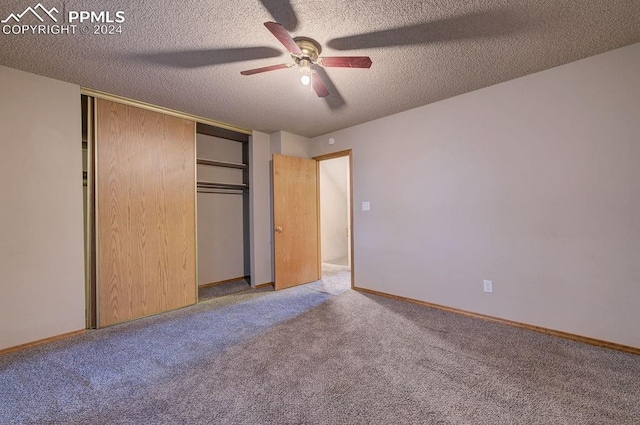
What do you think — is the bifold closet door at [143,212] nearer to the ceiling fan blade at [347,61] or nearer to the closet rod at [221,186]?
the closet rod at [221,186]

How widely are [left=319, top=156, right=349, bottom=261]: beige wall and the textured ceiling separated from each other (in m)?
3.34

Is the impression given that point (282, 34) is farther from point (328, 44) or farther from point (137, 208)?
point (137, 208)

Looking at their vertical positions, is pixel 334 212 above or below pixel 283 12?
Result: below

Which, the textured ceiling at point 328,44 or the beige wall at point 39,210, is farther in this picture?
the beige wall at point 39,210

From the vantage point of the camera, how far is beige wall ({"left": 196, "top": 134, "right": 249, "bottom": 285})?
13.4ft

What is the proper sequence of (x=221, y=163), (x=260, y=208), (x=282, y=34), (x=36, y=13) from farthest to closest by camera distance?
(x=260, y=208) → (x=221, y=163) → (x=36, y=13) → (x=282, y=34)

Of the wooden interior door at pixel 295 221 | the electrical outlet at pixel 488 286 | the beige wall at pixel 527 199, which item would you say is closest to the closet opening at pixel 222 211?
the wooden interior door at pixel 295 221

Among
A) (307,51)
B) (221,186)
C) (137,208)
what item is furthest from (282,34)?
(221,186)

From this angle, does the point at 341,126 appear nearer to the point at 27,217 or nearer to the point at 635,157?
the point at 635,157

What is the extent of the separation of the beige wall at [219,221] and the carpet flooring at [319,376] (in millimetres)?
1463

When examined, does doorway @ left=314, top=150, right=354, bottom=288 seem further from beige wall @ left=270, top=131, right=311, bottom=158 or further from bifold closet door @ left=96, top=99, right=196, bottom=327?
bifold closet door @ left=96, top=99, right=196, bottom=327

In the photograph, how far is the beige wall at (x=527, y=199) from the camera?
6.93 ft

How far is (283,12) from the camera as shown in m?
1.70

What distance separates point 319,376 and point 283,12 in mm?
2383
